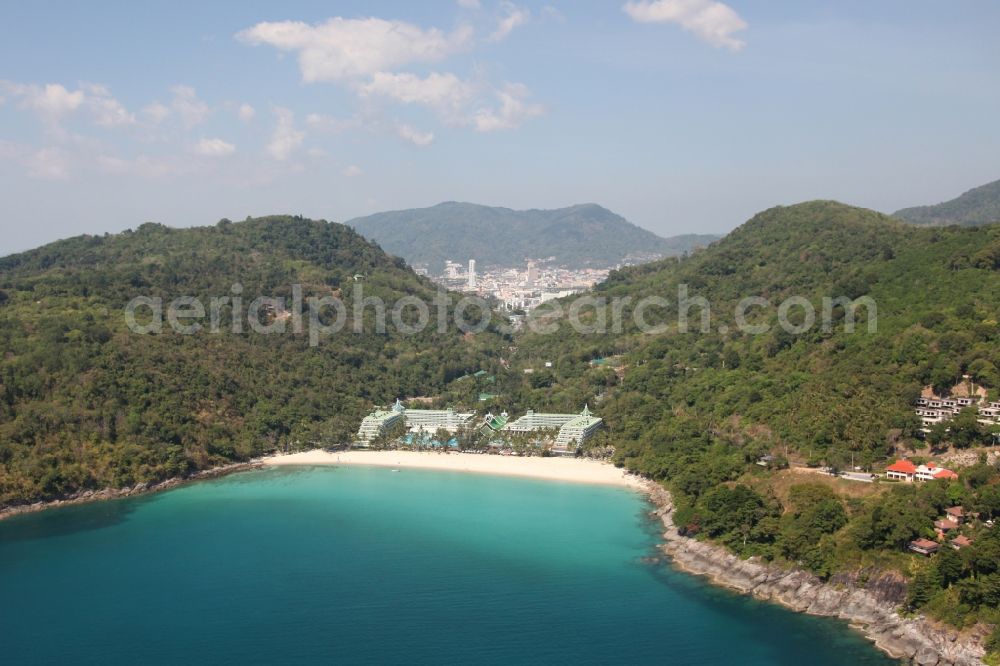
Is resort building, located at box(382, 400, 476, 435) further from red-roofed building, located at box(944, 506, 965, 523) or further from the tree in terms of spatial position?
the tree

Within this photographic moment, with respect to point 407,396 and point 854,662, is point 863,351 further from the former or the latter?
point 407,396

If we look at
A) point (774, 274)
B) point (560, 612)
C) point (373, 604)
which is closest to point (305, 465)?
point (373, 604)

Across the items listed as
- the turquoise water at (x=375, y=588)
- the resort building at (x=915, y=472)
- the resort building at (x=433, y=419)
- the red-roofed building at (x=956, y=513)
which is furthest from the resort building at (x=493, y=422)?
the red-roofed building at (x=956, y=513)

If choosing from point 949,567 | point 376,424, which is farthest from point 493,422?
point 949,567

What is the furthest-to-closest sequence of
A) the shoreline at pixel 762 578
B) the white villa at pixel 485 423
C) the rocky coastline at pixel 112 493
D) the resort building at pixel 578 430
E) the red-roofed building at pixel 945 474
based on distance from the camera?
the white villa at pixel 485 423, the resort building at pixel 578 430, the rocky coastline at pixel 112 493, the red-roofed building at pixel 945 474, the shoreline at pixel 762 578

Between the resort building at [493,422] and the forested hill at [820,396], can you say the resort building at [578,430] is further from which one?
the resort building at [493,422]

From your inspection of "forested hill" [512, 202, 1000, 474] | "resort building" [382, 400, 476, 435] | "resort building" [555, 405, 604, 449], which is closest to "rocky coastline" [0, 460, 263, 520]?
"resort building" [382, 400, 476, 435]
